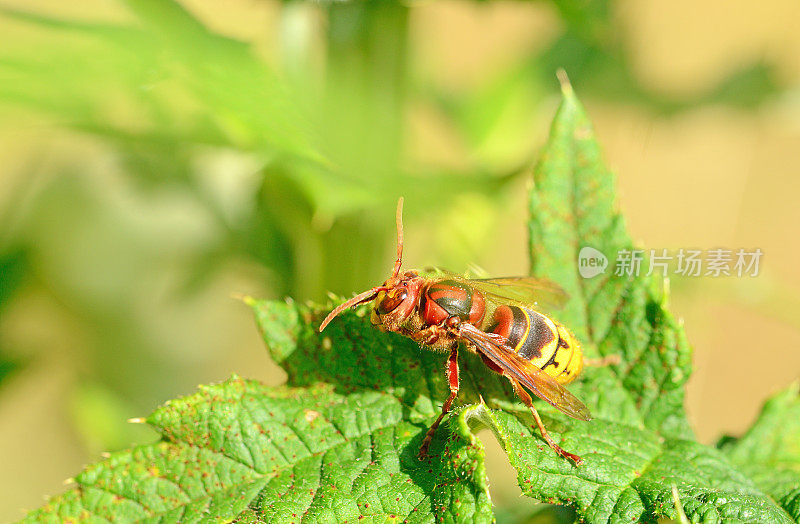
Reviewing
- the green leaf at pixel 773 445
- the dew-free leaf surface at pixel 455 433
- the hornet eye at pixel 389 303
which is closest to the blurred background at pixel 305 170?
the hornet eye at pixel 389 303

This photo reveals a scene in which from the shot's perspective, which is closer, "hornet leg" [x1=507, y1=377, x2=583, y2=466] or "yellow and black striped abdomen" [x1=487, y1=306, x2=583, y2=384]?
"hornet leg" [x1=507, y1=377, x2=583, y2=466]

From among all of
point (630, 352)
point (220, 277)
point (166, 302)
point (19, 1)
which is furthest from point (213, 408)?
point (19, 1)

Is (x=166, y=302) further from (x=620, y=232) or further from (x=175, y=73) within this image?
(x=620, y=232)

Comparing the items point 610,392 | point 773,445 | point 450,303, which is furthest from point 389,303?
point 773,445

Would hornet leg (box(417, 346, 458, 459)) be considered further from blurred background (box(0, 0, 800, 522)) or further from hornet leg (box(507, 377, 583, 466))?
blurred background (box(0, 0, 800, 522))

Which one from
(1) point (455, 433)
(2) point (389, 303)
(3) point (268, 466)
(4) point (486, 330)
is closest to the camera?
(1) point (455, 433)

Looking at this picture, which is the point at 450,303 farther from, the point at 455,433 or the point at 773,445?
the point at 773,445

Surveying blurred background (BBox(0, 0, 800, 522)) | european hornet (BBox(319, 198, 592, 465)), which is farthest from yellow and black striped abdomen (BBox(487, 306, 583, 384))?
blurred background (BBox(0, 0, 800, 522))
